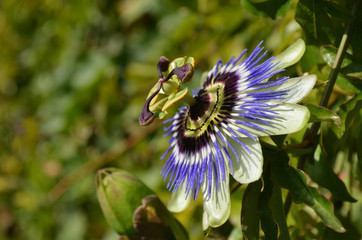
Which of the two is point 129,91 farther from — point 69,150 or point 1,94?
point 1,94

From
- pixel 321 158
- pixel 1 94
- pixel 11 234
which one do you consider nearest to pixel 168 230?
pixel 321 158

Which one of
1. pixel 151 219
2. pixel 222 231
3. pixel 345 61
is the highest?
pixel 345 61

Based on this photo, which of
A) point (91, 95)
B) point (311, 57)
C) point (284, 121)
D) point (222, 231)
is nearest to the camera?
point (284, 121)

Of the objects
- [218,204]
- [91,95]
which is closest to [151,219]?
[218,204]

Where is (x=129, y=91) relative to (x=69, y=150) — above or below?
above

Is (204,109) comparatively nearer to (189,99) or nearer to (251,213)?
(189,99)

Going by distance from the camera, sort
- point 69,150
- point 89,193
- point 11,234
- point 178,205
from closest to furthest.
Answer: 1. point 178,205
2. point 89,193
3. point 69,150
4. point 11,234
